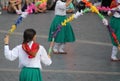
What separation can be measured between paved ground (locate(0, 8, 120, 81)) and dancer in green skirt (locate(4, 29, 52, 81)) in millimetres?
2100

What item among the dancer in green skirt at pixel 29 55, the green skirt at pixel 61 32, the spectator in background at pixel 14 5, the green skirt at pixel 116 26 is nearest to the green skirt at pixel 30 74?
the dancer in green skirt at pixel 29 55

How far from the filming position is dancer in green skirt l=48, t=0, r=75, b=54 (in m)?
10.6

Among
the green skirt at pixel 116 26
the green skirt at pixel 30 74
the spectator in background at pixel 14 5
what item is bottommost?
the spectator in background at pixel 14 5

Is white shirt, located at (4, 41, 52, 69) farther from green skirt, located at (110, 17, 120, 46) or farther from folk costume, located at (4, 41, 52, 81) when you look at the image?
green skirt, located at (110, 17, 120, 46)

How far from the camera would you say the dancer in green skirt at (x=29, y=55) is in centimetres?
629

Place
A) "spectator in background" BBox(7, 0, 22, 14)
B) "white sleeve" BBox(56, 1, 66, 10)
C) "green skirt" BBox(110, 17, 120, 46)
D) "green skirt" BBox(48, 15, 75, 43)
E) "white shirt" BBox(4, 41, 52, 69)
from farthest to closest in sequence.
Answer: "spectator in background" BBox(7, 0, 22, 14) → "green skirt" BBox(48, 15, 75, 43) → "white sleeve" BBox(56, 1, 66, 10) → "green skirt" BBox(110, 17, 120, 46) → "white shirt" BBox(4, 41, 52, 69)

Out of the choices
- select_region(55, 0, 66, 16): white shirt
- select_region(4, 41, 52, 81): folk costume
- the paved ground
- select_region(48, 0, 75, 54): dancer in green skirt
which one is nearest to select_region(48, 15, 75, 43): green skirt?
select_region(48, 0, 75, 54): dancer in green skirt

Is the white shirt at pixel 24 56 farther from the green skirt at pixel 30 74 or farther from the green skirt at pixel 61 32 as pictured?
the green skirt at pixel 61 32

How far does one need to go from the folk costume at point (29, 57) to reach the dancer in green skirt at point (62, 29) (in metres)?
4.27

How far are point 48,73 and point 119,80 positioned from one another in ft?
4.95

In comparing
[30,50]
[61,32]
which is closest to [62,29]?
[61,32]

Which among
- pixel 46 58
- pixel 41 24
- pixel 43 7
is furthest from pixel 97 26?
pixel 46 58

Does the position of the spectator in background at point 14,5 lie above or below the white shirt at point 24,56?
below

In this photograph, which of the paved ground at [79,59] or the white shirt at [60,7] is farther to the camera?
the white shirt at [60,7]
